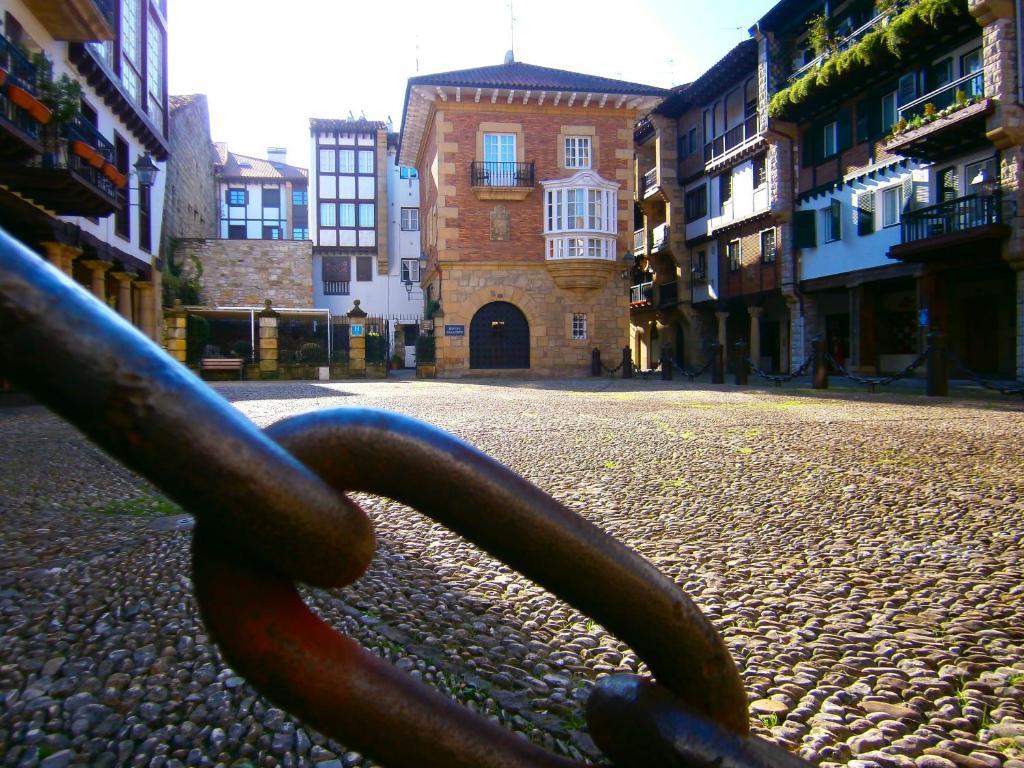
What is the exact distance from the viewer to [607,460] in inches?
239

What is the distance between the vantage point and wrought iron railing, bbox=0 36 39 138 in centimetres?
1150

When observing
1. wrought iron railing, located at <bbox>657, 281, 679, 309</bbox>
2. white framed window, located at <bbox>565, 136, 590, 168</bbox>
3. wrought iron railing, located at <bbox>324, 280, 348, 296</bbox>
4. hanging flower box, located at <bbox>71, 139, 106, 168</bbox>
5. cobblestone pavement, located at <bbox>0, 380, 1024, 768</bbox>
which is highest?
white framed window, located at <bbox>565, 136, 590, 168</bbox>

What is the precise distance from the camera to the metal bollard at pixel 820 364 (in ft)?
51.3

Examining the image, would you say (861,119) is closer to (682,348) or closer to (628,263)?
(628,263)

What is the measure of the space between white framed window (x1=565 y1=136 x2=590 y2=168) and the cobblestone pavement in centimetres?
2369

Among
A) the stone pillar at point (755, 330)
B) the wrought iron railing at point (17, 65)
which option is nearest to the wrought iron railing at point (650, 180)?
the stone pillar at point (755, 330)

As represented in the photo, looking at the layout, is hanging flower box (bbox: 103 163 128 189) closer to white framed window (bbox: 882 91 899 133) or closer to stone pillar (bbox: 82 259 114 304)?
stone pillar (bbox: 82 259 114 304)

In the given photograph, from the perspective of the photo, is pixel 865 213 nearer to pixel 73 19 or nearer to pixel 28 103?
pixel 73 19

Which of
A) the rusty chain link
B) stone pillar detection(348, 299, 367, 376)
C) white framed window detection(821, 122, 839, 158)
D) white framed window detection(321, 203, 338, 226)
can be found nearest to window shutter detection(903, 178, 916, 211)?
white framed window detection(821, 122, 839, 158)

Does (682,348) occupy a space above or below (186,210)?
below

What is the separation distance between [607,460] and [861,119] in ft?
66.0

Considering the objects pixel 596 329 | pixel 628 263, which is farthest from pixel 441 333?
pixel 628 263

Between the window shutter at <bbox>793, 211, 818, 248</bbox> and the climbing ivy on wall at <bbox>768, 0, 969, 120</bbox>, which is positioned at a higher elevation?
the climbing ivy on wall at <bbox>768, 0, 969, 120</bbox>

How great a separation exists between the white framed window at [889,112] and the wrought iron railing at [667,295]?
1252cm
